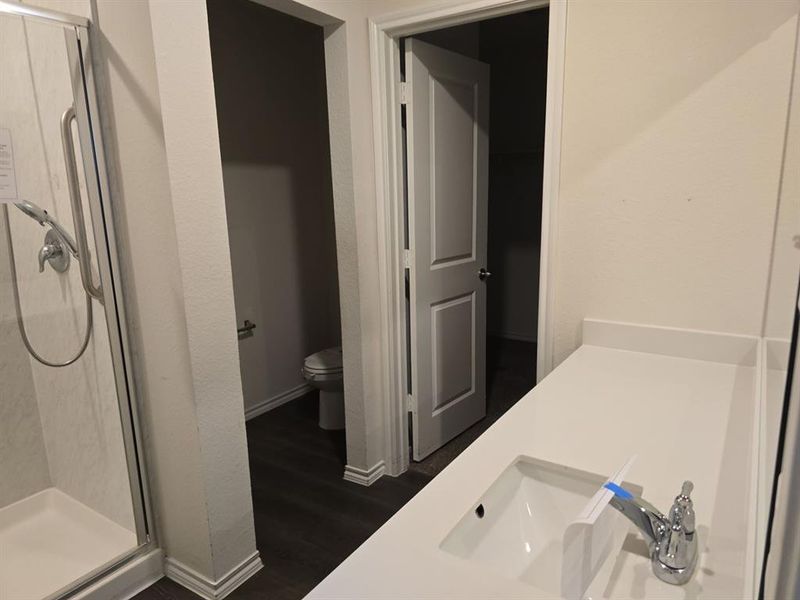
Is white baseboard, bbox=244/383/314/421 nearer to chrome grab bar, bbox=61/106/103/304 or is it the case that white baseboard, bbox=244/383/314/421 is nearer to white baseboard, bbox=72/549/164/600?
white baseboard, bbox=72/549/164/600

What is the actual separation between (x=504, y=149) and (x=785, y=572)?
485 centimetres

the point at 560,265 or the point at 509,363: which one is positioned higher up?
the point at 560,265

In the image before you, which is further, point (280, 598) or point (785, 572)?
point (280, 598)

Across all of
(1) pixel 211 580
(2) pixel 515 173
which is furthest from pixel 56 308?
(2) pixel 515 173

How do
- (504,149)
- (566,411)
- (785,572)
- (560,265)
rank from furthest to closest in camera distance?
(504,149) → (560,265) → (566,411) → (785,572)

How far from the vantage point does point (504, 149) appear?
4898 millimetres

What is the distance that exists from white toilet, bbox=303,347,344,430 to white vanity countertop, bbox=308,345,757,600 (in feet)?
5.27

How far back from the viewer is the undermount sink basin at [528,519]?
3.48 feet

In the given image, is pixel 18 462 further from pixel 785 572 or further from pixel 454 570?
pixel 785 572

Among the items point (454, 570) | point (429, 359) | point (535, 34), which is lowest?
point (429, 359)

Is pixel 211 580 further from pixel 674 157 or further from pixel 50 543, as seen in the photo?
pixel 674 157

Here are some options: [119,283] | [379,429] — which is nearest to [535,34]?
[379,429]

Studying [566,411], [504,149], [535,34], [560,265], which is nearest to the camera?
[566,411]

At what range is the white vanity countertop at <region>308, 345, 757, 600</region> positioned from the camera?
82 cm
